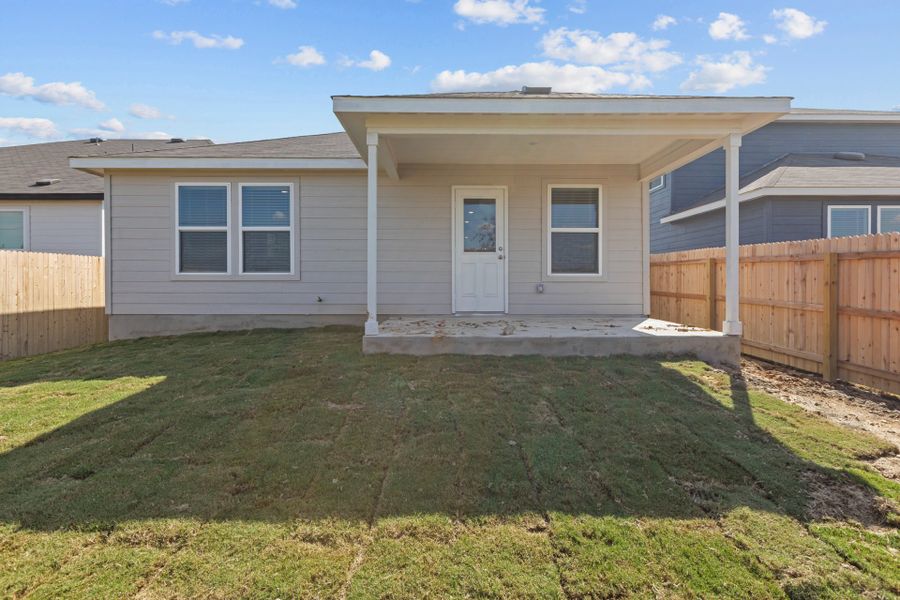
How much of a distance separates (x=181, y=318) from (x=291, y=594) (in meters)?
6.93

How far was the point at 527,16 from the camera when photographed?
10.1m

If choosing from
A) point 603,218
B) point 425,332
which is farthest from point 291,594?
point 603,218

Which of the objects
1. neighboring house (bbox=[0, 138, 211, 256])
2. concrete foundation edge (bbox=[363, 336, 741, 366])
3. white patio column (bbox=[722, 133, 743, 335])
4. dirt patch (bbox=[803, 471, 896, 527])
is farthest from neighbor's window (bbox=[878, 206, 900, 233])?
neighboring house (bbox=[0, 138, 211, 256])

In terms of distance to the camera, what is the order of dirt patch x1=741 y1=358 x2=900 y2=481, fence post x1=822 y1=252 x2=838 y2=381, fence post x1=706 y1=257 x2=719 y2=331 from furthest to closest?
fence post x1=706 y1=257 x2=719 y2=331, fence post x1=822 y1=252 x2=838 y2=381, dirt patch x1=741 y1=358 x2=900 y2=481

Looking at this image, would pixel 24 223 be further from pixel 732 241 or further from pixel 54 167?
pixel 732 241

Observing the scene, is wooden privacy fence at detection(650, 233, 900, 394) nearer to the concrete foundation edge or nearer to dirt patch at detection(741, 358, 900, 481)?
dirt patch at detection(741, 358, 900, 481)

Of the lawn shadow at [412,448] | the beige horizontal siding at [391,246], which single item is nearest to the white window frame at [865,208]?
the beige horizontal siding at [391,246]

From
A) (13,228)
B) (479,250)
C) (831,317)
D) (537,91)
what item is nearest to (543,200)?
(479,250)

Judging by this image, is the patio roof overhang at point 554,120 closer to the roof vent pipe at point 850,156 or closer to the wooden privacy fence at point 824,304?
the wooden privacy fence at point 824,304

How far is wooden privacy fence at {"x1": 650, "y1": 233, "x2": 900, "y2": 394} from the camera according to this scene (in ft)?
14.1

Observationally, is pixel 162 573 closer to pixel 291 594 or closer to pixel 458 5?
pixel 291 594

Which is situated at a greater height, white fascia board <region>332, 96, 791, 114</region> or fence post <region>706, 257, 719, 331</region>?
white fascia board <region>332, 96, 791, 114</region>

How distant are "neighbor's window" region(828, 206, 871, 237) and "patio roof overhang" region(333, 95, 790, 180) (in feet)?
18.1

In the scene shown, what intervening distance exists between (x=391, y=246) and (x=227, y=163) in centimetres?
279
